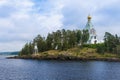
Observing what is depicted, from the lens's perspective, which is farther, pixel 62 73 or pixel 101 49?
pixel 101 49

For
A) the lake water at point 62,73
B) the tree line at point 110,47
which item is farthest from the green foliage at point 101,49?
the lake water at point 62,73

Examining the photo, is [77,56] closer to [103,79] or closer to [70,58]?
[70,58]

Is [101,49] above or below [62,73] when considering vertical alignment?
above

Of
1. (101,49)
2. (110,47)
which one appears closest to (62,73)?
(101,49)

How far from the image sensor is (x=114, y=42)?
19838cm

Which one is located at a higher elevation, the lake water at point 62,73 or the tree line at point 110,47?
the tree line at point 110,47

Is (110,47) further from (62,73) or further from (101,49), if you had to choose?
(62,73)

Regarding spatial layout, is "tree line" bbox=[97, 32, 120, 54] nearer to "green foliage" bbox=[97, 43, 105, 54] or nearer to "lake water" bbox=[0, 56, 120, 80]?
"green foliage" bbox=[97, 43, 105, 54]

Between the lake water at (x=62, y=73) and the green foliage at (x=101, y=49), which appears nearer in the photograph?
the lake water at (x=62, y=73)

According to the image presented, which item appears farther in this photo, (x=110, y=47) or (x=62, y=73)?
(x=110, y=47)

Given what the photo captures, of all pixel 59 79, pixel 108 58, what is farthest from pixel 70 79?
pixel 108 58

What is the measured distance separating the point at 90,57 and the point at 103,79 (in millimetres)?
110445

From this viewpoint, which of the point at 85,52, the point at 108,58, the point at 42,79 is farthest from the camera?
the point at 85,52

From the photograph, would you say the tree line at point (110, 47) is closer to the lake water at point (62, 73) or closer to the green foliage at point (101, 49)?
the green foliage at point (101, 49)
